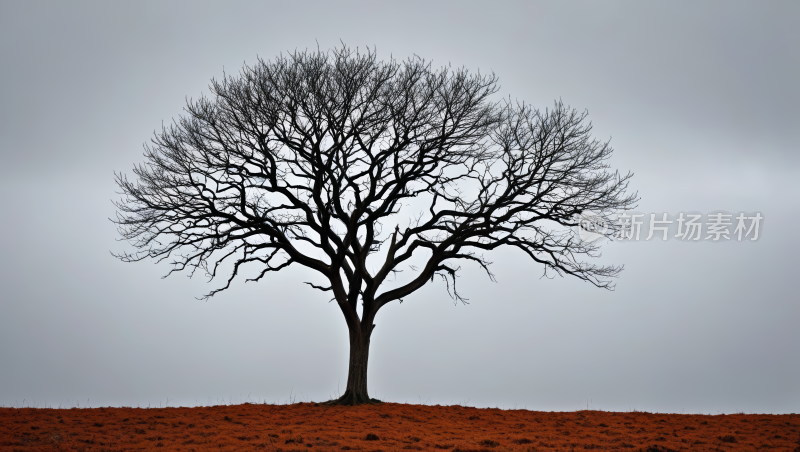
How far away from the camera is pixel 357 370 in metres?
14.8

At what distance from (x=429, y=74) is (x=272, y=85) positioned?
351 centimetres

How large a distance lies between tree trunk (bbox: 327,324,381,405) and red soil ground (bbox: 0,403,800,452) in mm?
572

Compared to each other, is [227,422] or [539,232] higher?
[539,232]

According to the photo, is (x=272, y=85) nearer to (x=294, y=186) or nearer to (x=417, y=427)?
(x=294, y=186)

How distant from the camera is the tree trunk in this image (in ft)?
48.1

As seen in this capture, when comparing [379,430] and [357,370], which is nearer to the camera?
[379,430]

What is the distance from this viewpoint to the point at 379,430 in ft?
37.7

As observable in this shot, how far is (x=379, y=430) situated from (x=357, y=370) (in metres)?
3.37

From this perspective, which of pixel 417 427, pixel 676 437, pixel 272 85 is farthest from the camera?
pixel 272 85

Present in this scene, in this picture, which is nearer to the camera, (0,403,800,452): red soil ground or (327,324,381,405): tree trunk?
(0,403,800,452): red soil ground

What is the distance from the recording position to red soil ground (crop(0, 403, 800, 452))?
404 inches

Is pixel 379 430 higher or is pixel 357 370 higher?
pixel 357 370

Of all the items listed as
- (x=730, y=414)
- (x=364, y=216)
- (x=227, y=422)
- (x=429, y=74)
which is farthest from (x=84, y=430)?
(x=730, y=414)

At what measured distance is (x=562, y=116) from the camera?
14.9m
